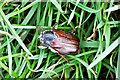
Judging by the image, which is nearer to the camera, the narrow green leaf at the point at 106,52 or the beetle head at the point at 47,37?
the narrow green leaf at the point at 106,52

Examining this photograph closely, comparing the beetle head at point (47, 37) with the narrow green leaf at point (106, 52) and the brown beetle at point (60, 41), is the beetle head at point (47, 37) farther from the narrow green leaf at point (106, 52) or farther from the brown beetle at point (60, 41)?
the narrow green leaf at point (106, 52)

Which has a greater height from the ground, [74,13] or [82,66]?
[74,13]

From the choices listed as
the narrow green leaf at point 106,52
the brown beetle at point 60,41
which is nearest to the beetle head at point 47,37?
the brown beetle at point 60,41

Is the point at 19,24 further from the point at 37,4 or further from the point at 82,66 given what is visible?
the point at 82,66

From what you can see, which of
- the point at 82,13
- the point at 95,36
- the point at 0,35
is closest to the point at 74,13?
the point at 82,13

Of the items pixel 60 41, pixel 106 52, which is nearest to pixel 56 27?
pixel 60 41

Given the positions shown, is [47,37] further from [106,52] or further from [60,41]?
[106,52]
